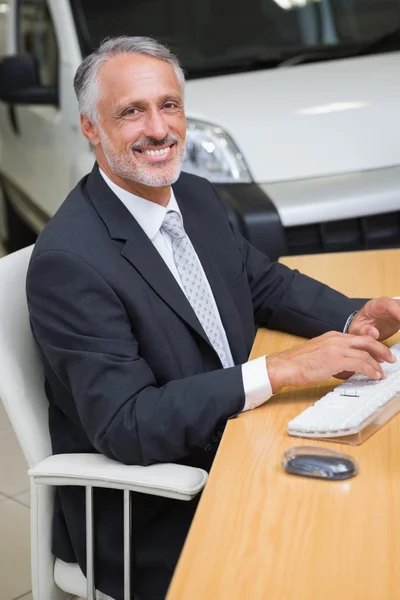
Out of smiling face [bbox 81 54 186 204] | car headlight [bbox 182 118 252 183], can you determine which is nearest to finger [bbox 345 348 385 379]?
smiling face [bbox 81 54 186 204]

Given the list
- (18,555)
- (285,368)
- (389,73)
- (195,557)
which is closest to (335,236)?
(389,73)

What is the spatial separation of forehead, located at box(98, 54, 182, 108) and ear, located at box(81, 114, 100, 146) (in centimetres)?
7

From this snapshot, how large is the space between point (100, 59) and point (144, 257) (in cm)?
37

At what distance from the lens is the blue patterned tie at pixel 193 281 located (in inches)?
75.3

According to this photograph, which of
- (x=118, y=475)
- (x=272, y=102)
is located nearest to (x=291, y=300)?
(x=118, y=475)

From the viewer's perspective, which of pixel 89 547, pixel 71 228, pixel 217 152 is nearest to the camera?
pixel 89 547

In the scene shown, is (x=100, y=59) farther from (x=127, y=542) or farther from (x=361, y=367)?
(x=127, y=542)

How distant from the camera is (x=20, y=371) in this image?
174 centimetres

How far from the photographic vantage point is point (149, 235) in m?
1.89

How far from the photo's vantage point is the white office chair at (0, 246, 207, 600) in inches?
63.4

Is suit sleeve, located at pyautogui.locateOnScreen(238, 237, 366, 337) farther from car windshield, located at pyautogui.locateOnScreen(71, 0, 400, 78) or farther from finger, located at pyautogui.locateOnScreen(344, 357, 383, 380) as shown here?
car windshield, located at pyautogui.locateOnScreen(71, 0, 400, 78)

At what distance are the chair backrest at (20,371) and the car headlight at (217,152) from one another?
1539mm

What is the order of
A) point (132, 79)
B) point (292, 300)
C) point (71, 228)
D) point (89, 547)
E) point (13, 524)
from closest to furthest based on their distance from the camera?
point (89, 547), point (71, 228), point (132, 79), point (292, 300), point (13, 524)

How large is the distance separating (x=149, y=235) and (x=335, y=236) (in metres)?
1.49
